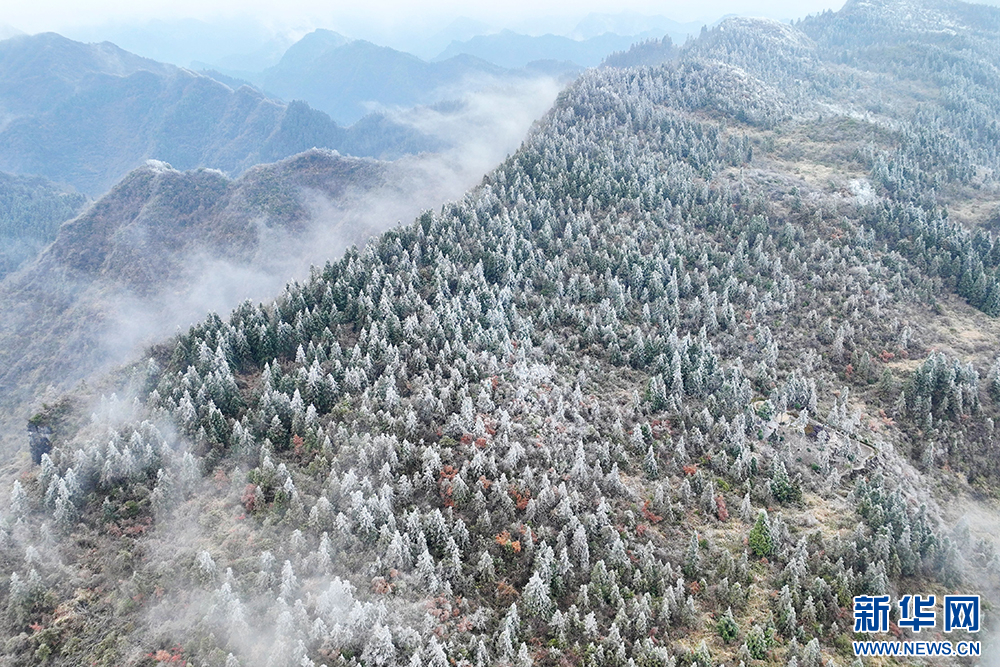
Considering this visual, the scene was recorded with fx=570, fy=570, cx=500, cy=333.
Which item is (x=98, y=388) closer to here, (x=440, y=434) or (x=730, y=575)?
(x=440, y=434)

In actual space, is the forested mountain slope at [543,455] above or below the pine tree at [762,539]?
above

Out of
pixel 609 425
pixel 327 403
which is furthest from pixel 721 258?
pixel 327 403

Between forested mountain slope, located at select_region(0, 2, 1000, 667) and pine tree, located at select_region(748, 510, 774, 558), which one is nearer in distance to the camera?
forested mountain slope, located at select_region(0, 2, 1000, 667)

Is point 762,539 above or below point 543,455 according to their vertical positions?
below

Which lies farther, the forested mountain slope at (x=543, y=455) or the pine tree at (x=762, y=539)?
the pine tree at (x=762, y=539)

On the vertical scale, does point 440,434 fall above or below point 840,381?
above

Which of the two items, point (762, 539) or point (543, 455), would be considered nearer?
point (762, 539)

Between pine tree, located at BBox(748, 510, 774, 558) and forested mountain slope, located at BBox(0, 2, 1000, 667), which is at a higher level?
forested mountain slope, located at BBox(0, 2, 1000, 667)

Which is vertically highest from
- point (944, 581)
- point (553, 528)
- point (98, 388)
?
point (98, 388)
